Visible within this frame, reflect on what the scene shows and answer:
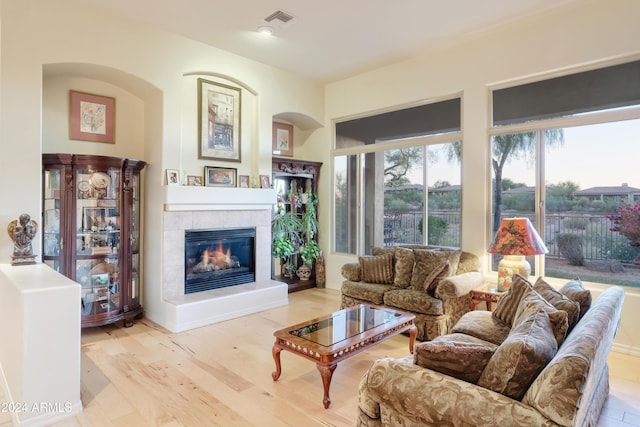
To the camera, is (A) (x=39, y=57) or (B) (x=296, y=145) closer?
(A) (x=39, y=57)

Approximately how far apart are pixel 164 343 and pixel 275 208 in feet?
8.92

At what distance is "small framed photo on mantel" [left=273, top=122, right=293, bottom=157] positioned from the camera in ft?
20.6

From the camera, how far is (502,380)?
1.57 meters

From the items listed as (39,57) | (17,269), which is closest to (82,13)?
(39,57)

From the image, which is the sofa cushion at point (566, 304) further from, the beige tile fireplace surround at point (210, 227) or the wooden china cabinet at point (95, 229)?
the wooden china cabinet at point (95, 229)

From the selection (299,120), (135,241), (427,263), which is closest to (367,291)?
(427,263)

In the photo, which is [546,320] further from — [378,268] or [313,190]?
[313,190]

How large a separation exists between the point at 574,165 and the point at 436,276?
1881mm

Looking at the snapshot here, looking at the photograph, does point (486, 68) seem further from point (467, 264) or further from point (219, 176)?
point (219, 176)

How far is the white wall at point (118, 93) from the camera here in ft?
11.3

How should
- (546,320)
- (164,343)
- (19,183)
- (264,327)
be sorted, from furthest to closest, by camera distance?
(264,327) < (164,343) < (19,183) < (546,320)

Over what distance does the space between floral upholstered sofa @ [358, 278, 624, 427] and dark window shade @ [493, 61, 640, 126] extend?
2.62 meters

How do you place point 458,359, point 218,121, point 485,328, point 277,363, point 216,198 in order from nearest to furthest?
point 458,359
point 485,328
point 277,363
point 216,198
point 218,121

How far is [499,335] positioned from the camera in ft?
8.93
